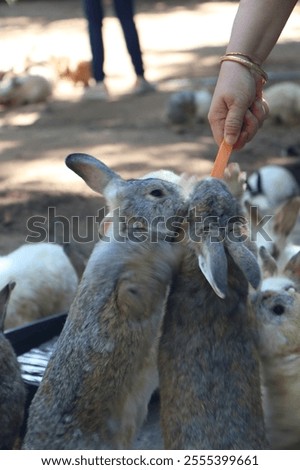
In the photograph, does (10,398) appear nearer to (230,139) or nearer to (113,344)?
(113,344)

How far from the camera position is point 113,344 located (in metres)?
3.15

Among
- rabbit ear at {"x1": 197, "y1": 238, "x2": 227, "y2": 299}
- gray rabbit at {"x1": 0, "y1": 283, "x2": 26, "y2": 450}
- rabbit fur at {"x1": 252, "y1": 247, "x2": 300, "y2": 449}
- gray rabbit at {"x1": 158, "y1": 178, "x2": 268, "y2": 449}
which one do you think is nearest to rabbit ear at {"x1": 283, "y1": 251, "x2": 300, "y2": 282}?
rabbit fur at {"x1": 252, "y1": 247, "x2": 300, "y2": 449}

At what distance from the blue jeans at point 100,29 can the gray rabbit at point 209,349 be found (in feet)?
24.0

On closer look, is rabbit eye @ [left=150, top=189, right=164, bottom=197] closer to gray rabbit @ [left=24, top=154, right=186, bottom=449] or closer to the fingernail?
gray rabbit @ [left=24, top=154, right=186, bottom=449]

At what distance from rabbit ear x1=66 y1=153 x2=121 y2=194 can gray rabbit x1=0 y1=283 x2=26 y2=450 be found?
68 centimetres

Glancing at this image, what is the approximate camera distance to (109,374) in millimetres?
3139

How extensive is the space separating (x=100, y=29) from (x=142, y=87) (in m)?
1.02

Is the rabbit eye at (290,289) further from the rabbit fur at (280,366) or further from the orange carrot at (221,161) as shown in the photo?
the orange carrot at (221,161)

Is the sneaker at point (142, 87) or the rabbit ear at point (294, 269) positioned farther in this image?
the sneaker at point (142, 87)

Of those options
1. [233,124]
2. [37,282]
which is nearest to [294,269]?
[233,124]

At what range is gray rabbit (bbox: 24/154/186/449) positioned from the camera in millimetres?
3125

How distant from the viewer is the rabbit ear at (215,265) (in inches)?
112

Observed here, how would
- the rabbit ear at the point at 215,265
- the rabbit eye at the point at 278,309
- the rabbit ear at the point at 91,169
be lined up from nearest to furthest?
the rabbit ear at the point at 215,265
the rabbit ear at the point at 91,169
the rabbit eye at the point at 278,309

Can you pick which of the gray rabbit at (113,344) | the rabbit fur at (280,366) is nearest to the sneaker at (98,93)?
the rabbit fur at (280,366)
